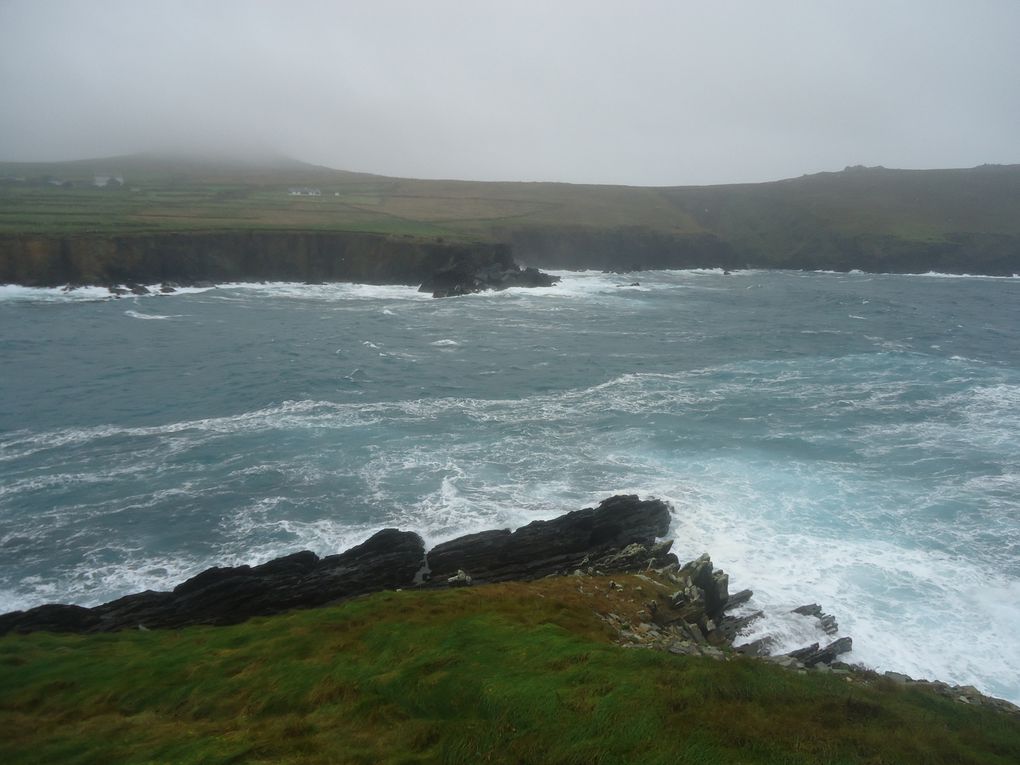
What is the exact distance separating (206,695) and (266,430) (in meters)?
20.4

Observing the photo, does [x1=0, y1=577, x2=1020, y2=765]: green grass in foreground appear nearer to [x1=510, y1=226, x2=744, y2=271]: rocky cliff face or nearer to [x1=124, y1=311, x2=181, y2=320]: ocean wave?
[x1=124, y1=311, x2=181, y2=320]: ocean wave

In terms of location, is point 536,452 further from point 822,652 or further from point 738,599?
point 822,652

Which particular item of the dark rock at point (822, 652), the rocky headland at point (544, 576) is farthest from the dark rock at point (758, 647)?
the dark rock at point (822, 652)

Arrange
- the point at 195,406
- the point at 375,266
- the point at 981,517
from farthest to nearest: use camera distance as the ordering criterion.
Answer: the point at 375,266, the point at 195,406, the point at 981,517

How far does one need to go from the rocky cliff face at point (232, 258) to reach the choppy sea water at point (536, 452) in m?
11.9

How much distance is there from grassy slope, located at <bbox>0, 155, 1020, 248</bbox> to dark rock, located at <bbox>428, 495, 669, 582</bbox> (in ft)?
224

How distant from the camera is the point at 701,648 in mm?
12727

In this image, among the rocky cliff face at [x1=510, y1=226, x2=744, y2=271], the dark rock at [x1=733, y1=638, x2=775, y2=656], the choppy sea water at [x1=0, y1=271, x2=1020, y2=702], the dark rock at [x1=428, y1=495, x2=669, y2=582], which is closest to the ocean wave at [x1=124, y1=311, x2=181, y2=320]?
the choppy sea water at [x1=0, y1=271, x2=1020, y2=702]

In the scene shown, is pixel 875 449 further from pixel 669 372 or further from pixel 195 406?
pixel 195 406

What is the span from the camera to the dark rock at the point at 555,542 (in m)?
19.3

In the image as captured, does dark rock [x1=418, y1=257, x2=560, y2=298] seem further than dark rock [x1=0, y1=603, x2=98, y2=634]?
Yes

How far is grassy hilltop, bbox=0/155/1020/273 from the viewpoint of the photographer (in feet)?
283

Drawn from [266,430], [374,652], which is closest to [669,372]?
[266,430]

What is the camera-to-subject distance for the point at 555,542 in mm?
20359
